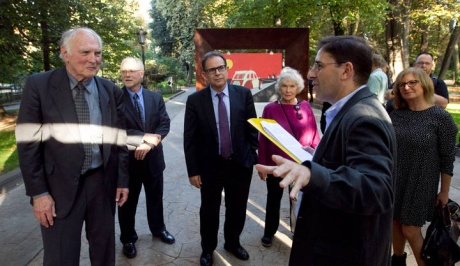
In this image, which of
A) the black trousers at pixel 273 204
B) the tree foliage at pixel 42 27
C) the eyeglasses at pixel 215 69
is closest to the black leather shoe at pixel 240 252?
the black trousers at pixel 273 204

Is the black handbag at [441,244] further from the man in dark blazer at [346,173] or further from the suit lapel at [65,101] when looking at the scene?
the suit lapel at [65,101]

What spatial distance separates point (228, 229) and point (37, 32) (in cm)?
1103

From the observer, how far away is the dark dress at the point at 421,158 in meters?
2.49

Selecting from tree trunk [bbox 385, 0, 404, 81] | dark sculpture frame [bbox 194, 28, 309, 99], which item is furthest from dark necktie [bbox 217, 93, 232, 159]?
tree trunk [bbox 385, 0, 404, 81]

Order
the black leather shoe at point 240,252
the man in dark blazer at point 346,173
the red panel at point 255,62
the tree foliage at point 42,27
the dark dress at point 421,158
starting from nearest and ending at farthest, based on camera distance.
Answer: the man in dark blazer at point 346,173, the dark dress at point 421,158, the black leather shoe at point 240,252, the red panel at point 255,62, the tree foliage at point 42,27

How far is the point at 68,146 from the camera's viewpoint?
6.89ft

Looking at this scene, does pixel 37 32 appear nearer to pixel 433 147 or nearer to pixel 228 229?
pixel 228 229

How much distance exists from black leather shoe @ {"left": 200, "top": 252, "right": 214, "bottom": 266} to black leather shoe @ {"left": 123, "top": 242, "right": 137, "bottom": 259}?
0.74 m

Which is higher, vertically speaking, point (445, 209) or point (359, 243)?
point (359, 243)

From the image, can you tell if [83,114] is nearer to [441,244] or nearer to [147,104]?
[147,104]

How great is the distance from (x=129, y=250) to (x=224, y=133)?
1.62 meters

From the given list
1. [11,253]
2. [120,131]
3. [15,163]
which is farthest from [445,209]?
[15,163]

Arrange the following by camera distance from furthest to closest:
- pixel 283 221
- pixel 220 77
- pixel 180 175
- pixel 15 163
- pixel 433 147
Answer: pixel 15 163 → pixel 180 175 → pixel 283 221 → pixel 220 77 → pixel 433 147

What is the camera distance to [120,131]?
251cm
